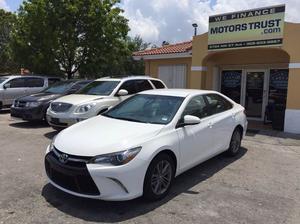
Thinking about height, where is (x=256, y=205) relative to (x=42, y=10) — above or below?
below

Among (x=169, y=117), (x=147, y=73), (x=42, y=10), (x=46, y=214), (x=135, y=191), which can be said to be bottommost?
(x=46, y=214)

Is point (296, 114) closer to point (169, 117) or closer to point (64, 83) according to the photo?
point (169, 117)

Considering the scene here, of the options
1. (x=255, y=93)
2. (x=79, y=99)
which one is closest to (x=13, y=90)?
(x=79, y=99)

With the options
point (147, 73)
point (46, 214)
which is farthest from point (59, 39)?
point (46, 214)

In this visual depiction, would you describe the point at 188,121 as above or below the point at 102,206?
above

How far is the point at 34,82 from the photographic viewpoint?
14.6 meters

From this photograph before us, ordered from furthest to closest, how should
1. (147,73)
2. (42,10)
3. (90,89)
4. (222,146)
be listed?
(42,10), (147,73), (90,89), (222,146)

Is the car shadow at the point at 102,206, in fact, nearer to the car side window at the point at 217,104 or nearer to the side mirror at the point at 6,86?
the car side window at the point at 217,104

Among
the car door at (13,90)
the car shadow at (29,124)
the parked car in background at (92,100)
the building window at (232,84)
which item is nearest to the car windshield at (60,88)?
the car shadow at (29,124)

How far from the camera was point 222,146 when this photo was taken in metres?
6.42

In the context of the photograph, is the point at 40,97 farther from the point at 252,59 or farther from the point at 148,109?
the point at 252,59

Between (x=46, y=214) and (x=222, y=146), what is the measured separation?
11.9 feet

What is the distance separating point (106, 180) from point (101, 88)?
591 cm

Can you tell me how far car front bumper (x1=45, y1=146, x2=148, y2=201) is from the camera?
4.02 metres
